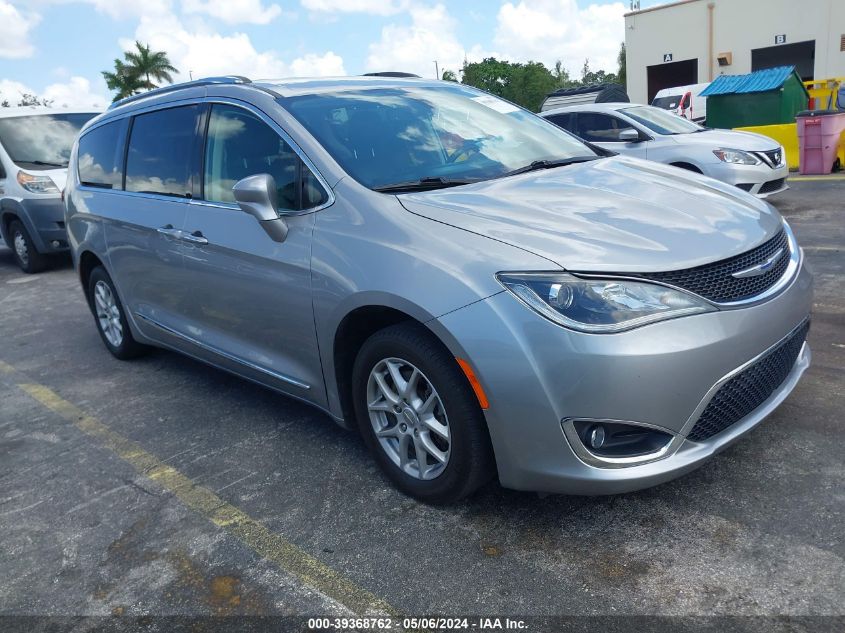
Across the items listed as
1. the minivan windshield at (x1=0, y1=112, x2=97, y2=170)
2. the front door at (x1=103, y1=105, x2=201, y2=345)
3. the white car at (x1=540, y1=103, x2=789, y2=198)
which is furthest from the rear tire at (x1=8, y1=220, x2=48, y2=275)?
the white car at (x1=540, y1=103, x2=789, y2=198)

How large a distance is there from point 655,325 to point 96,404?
3584 millimetres

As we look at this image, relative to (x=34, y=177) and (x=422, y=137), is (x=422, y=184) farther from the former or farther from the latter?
(x=34, y=177)

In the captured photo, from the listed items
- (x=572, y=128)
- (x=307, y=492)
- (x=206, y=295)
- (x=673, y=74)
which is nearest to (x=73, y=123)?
(x=572, y=128)

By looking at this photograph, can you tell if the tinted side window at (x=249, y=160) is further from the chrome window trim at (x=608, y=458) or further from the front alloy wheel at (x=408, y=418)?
the chrome window trim at (x=608, y=458)

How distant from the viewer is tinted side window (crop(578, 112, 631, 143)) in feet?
33.0

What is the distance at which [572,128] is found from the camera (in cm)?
1050

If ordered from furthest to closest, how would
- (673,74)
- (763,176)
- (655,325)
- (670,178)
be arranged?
→ (673,74) < (763,176) < (670,178) < (655,325)

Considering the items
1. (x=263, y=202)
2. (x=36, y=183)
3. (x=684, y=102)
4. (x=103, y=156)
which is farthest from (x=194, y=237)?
(x=684, y=102)

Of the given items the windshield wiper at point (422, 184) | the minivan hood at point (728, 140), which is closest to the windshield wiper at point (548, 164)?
the windshield wiper at point (422, 184)

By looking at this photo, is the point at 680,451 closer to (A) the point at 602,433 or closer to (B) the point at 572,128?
(A) the point at 602,433

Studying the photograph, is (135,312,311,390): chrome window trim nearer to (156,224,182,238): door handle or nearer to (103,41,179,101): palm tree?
(156,224,182,238): door handle

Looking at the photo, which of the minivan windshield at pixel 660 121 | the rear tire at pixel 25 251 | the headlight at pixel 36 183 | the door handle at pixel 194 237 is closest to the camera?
the door handle at pixel 194 237

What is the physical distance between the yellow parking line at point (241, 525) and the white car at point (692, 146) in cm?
650

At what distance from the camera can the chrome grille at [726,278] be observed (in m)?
2.54
